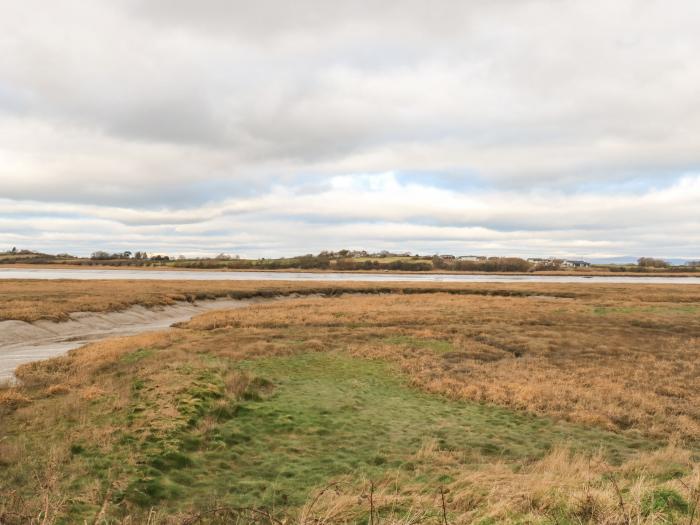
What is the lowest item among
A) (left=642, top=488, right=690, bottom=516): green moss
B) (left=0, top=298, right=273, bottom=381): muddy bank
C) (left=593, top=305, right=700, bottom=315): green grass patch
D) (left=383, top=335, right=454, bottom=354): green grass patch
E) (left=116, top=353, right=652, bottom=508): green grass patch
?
(left=0, top=298, right=273, bottom=381): muddy bank

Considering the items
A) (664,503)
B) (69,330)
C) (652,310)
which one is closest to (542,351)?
(664,503)

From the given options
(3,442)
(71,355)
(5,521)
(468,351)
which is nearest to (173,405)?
(3,442)

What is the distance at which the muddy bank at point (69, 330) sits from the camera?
2769cm

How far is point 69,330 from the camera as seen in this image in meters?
38.1

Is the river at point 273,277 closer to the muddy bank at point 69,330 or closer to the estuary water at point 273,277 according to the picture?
the estuary water at point 273,277

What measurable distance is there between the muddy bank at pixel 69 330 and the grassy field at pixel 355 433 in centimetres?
424

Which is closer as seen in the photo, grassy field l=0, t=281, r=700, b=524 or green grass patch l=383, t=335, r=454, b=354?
grassy field l=0, t=281, r=700, b=524

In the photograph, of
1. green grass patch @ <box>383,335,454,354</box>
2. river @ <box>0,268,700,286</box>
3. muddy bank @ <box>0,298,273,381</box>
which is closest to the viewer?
muddy bank @ <box>0,298,273,381</box>

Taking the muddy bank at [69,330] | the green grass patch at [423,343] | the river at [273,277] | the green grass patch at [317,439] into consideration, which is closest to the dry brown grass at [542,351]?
the green grass patch at [423,343]

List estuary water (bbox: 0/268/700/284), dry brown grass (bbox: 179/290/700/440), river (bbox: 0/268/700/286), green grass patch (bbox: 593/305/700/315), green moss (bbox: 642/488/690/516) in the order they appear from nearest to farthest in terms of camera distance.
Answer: green moss (bbox: 642/488/690/516) → dry brown grass (bbox: 179/290/700/440) → green grass patch (bbox: 593/305/700/315) → estuary water (bbox: 0/268/700/284) → river (bbox: 0/268/700/286)

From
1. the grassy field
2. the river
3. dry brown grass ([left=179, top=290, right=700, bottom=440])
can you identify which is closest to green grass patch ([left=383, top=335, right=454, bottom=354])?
dry brown grass ([left=179, top=290, right=700, bottom=440])

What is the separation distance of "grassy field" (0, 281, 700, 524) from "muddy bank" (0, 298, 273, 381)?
424cm

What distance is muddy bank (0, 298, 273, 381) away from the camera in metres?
27.7

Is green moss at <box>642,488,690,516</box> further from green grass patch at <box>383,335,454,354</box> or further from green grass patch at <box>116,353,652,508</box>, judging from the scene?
green grass patch at <box>383,335,454,354</box>
